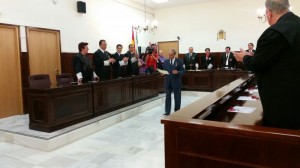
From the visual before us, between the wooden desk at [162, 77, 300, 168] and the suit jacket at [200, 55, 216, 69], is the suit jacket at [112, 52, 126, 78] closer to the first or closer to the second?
the suit jacket at [200, 55, 216, 69]

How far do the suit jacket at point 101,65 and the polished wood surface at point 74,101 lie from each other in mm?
509

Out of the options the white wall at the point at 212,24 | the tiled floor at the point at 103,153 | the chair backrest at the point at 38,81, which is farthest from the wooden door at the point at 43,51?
the white wall at the point at 212,24

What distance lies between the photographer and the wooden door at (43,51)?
18.3ft

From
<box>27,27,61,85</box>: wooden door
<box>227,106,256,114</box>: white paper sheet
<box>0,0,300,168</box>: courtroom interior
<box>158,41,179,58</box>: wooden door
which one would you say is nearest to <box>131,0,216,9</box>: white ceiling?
<box>0,0,300,168</box>: courtroom interior

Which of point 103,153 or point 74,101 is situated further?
point 74,101

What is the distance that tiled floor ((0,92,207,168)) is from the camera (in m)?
3.05

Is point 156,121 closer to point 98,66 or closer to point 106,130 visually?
point 106,130

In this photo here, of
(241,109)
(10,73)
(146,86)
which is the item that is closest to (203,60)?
(146,86)

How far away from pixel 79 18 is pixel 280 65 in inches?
253

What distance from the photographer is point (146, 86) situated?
6.44m

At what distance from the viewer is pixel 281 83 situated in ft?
4.29

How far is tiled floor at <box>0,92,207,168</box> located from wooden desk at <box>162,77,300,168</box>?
1590 millimetres

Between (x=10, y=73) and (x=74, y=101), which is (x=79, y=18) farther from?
(x=74, y=101)

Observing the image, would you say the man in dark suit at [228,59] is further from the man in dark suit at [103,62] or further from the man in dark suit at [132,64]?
the man in dark suit at [103,62]
